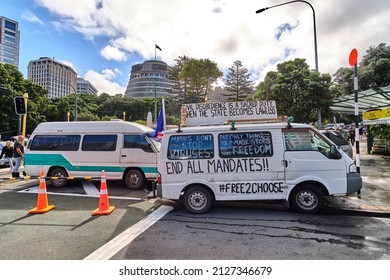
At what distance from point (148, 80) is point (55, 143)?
10200cm

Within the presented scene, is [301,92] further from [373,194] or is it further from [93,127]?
[93,127]

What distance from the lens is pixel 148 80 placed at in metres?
105

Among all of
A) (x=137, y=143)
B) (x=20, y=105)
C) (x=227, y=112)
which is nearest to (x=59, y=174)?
(x=137, y=143)

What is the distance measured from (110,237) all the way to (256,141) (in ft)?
12.1

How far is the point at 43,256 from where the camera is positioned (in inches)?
144

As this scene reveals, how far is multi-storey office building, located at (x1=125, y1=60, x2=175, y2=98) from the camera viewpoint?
344 feet

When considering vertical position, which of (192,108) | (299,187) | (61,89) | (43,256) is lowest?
(43,256)

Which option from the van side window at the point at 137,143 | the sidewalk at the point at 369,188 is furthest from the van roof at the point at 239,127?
the van side window at the point at 137,143

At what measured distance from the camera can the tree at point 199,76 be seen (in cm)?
4778

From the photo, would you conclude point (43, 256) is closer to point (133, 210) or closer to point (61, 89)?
point (133, 210)

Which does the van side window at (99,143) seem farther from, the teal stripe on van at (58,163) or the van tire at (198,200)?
the van tire at (198,200)

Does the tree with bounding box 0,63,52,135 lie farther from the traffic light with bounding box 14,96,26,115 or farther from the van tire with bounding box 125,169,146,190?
the van tire with bounding box 125,169,146,190
